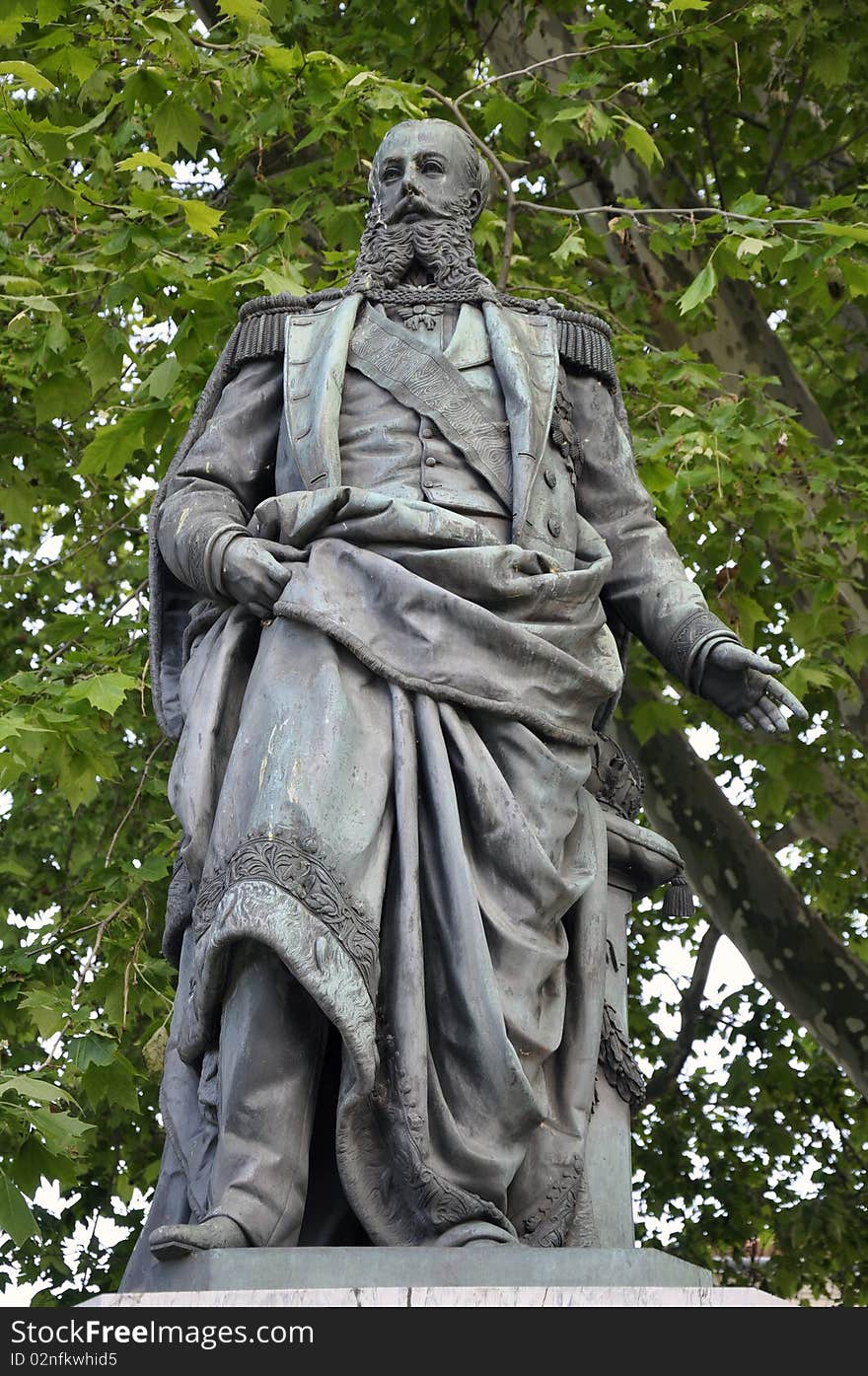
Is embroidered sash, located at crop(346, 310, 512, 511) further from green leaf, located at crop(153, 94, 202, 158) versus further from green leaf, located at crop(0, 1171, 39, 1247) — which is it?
green leaf, located at crop(153, 94, 202, 158)

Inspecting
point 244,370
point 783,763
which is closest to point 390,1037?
point 244,370

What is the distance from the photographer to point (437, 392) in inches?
203

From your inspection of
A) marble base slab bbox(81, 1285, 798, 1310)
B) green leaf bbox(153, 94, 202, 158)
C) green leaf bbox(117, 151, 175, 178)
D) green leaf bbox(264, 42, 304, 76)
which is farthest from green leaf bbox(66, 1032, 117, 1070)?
green leaf bbox(264, 42, 304, 76)

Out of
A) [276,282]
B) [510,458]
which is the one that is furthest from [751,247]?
[510,458]

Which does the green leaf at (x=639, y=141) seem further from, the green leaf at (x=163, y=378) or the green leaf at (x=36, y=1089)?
the green leaf at (x=36, y=1089)

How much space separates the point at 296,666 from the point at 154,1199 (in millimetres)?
1139

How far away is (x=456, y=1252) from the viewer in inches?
163

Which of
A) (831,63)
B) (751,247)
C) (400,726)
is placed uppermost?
(831,63)

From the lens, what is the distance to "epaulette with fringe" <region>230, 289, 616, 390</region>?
5.38 m

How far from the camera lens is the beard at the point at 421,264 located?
17.6 feet

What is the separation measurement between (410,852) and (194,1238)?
0.90 meters

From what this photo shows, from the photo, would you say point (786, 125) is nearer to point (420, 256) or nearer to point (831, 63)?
point (831, 63)

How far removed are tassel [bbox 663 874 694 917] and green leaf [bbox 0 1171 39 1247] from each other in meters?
1.93

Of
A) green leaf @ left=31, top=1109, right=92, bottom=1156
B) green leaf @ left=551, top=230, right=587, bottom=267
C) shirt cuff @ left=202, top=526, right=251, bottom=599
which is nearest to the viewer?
shirt cuff @ left=202, top=526, right=251, bottom=599
